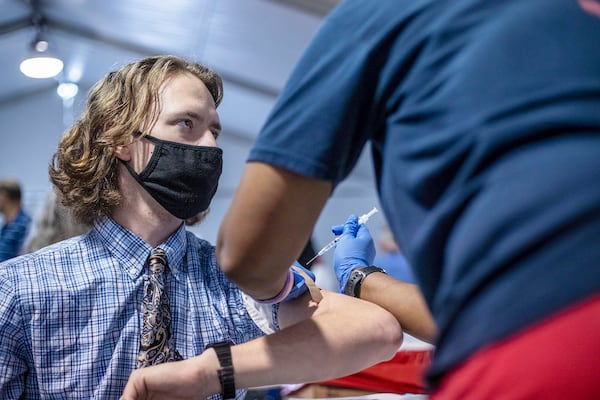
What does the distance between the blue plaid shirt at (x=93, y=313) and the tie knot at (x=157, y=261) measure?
12 mm

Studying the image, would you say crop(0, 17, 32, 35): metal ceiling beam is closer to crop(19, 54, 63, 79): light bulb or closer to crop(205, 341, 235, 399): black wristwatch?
crop(19, 54, 63, 79): light bulb

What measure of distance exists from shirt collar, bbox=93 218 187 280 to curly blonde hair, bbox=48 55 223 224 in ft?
0.17

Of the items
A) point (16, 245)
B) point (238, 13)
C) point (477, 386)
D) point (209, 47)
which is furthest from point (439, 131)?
point (209, 47)

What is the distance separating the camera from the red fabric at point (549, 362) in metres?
0.61

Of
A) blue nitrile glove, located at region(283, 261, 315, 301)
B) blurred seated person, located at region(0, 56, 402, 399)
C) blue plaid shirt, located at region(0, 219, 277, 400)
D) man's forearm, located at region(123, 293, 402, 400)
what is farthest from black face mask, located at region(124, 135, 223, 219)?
man's forearm, located at region(123, 293, 402, 400)

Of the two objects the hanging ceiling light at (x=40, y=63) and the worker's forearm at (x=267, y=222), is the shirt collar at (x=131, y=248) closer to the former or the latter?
the worker's forearm at (x=267, y=222)

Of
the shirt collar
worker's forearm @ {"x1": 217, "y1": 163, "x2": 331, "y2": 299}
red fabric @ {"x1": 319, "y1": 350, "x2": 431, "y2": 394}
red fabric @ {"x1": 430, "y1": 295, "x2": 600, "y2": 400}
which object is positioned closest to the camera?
red fabric @ {"x1": 430, "y1": 295, "x2": 600, "y2": 400}

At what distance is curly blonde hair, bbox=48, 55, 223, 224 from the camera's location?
1.62 meters

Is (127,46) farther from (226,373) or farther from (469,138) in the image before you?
(469,138)

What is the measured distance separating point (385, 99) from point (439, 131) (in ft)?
0.29

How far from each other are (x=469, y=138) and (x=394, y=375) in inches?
63.8

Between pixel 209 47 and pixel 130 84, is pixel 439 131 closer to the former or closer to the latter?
pixel 130 84

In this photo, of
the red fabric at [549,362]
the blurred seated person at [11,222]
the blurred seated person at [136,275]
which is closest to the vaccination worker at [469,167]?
the red fabric at [549,362]

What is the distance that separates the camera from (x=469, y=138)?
683 millimetres
